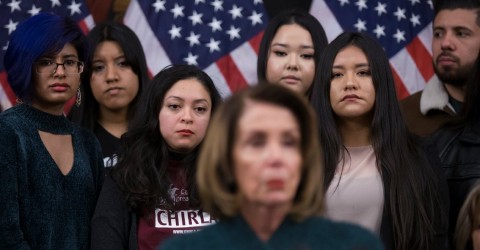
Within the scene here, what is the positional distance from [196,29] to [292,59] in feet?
3.20

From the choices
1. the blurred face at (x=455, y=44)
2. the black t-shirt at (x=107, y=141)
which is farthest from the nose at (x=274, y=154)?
the blurred face at (x=455, y=44)

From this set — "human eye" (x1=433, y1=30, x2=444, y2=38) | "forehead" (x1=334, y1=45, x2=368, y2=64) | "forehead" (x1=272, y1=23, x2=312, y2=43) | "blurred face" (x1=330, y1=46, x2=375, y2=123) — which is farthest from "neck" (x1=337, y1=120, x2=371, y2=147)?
"human eye" (x1=433, y1=30, x2=444, y2=38)

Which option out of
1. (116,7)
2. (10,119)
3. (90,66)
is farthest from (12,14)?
(10,119)

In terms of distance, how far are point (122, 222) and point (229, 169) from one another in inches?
60.4

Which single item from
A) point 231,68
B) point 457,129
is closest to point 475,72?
point 457,129

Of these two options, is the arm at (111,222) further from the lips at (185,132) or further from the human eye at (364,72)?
the human eye at (364,72)

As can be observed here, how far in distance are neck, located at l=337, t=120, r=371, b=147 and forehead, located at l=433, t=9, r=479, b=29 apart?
1.33 meters

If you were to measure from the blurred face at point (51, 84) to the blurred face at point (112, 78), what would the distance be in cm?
86

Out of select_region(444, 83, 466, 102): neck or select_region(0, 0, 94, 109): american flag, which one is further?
select_region(0, 0, 94, 109): american flag

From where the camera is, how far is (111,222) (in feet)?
12.9

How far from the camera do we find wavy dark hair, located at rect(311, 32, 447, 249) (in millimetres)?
3965

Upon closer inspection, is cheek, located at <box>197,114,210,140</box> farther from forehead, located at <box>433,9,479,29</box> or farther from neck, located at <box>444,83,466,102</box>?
forehead, located at <box>433,9,479,29</box>

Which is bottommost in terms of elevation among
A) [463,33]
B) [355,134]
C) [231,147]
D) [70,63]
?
[231,147]

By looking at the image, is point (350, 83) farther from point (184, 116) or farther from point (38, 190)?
point (38, 190)
